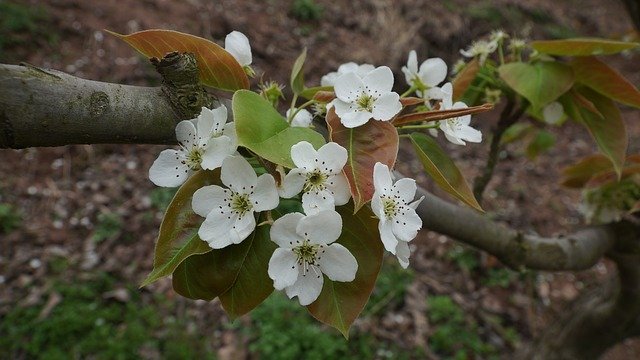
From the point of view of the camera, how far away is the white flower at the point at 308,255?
25.8 inches

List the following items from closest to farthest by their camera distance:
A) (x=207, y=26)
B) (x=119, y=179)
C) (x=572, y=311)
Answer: (x=572, y=311) < (x=119, y=179) < (x=207, y=26)

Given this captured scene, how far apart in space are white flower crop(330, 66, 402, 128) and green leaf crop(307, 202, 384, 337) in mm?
128

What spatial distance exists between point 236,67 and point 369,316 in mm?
2055

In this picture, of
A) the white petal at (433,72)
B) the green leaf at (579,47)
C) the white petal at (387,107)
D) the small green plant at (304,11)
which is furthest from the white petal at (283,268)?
the small green plant at (304,11)

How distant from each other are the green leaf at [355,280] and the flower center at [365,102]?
0.46ft

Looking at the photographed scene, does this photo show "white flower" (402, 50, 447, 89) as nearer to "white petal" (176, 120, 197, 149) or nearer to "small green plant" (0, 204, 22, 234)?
"white petal" (176, 120, 197, 149)

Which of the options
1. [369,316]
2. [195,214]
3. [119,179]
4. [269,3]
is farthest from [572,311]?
[269,3]

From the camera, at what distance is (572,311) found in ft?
6.69

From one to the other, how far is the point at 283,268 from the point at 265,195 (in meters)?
0.10

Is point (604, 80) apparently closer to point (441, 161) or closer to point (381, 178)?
point (441, 161)

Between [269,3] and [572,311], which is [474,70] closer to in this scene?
[572,311]

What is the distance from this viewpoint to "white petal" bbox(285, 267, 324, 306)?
711 mm

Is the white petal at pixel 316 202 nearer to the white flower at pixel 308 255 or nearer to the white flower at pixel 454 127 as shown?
the white flower at pixel 308 255

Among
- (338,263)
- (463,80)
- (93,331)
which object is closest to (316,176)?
(338,263)
